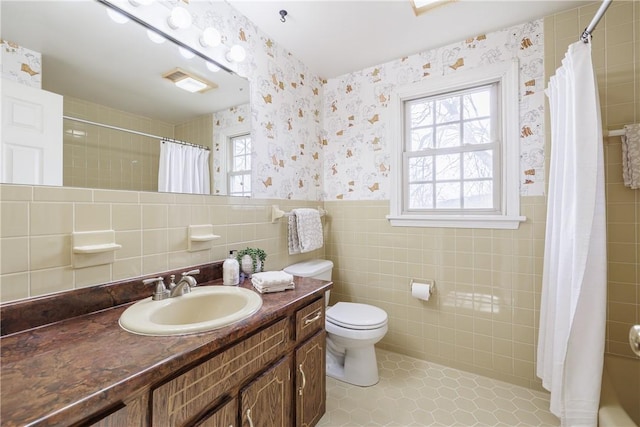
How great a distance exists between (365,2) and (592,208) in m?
1.59

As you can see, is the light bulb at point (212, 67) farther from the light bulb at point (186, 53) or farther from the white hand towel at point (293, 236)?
the white hand towel at point (293, 236)

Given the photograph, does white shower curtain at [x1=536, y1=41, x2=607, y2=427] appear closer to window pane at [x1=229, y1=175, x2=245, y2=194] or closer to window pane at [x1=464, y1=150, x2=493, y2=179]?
window pane at [x1=464, y1=150, x2=493, y2=179]

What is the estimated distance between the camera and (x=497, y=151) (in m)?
1.90

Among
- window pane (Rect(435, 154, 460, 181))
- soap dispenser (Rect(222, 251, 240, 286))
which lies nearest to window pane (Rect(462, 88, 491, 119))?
window pane (Rect(435, 154, 460, 181))

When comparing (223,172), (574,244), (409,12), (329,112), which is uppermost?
(409,12)

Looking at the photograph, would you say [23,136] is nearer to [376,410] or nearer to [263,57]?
[263,57]

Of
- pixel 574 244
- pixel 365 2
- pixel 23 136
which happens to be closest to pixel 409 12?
pixel 365 2

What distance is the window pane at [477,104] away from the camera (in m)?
1.96

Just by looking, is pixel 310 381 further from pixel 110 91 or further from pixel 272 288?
pixel 110 91

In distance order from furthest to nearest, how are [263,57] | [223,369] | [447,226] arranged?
[447,226] < [263,57] < [223,369]

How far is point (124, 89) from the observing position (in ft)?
3.93

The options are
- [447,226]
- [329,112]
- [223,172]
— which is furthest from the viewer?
[329,112]

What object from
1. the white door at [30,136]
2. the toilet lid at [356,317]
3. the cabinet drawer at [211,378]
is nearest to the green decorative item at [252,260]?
the cabinet drawer at [211,378]

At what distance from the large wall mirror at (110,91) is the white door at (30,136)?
0.10ft
